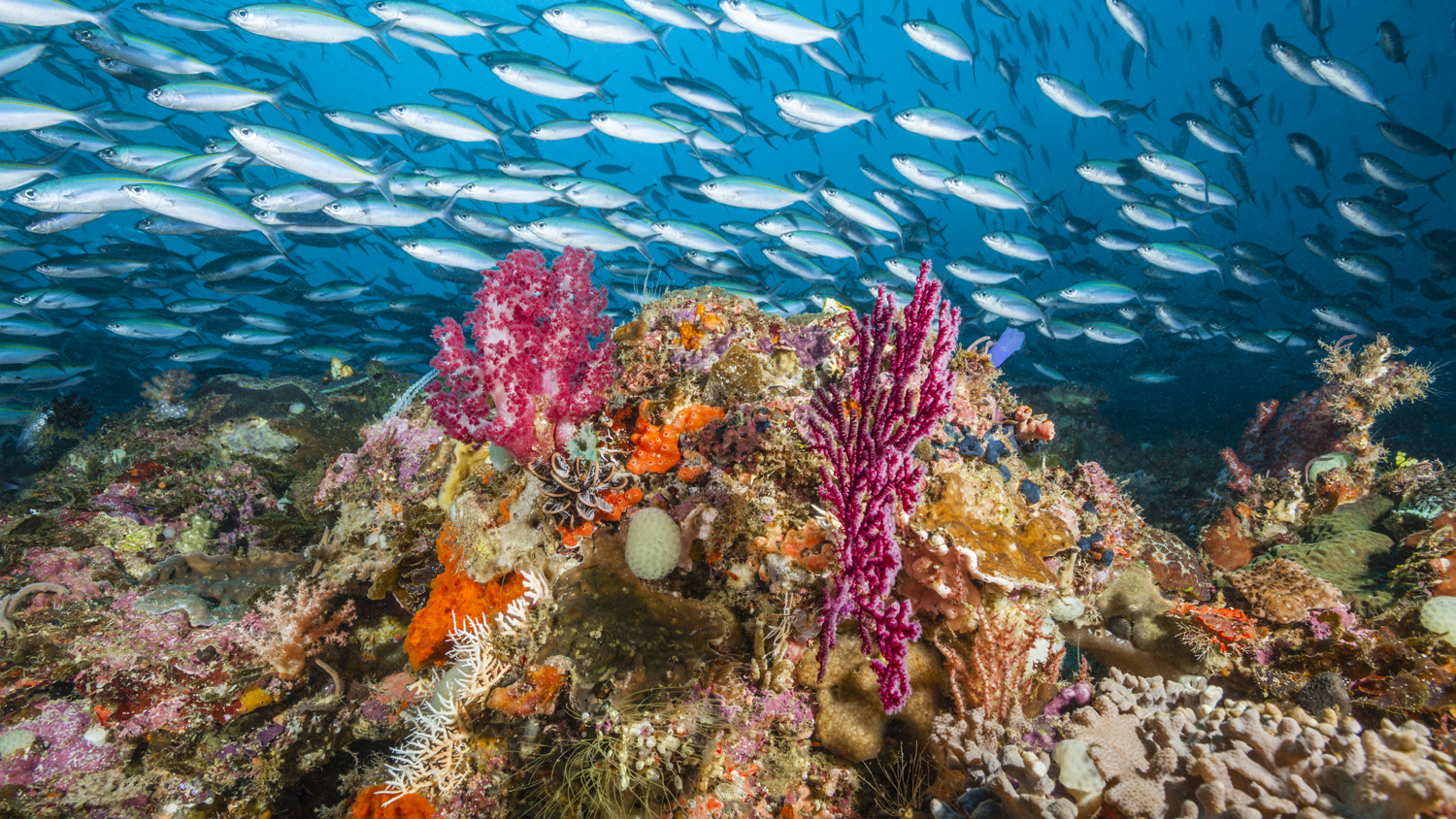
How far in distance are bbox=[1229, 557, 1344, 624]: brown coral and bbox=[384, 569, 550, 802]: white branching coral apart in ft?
16.8

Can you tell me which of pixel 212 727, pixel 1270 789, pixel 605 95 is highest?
pixel 605 95

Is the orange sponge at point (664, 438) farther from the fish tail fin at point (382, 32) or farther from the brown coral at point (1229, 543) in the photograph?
the fish tail fin at point (382, 32)

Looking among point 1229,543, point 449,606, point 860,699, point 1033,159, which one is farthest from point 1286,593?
point 1033,159

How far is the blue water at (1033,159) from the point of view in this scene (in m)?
16.3

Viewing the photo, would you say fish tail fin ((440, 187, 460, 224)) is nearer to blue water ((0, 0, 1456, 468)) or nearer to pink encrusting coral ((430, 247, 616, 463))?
blue water ((0, 0, 1456, 468))

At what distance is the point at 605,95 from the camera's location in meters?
10.3

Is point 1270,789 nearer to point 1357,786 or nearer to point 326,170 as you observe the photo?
point 1357,786

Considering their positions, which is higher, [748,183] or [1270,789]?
[748,183]

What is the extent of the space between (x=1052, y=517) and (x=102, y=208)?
41.1 feet

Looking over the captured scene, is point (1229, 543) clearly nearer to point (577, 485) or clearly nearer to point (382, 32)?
point (577, 485)

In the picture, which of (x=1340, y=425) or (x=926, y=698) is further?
(x=1340, y=425)

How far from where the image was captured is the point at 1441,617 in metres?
3.22

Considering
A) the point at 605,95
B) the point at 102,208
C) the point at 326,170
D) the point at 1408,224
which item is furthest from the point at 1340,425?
the point at 102,208

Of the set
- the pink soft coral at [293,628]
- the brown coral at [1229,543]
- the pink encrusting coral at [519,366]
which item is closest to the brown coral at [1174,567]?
the brown coral at [1229,543]
